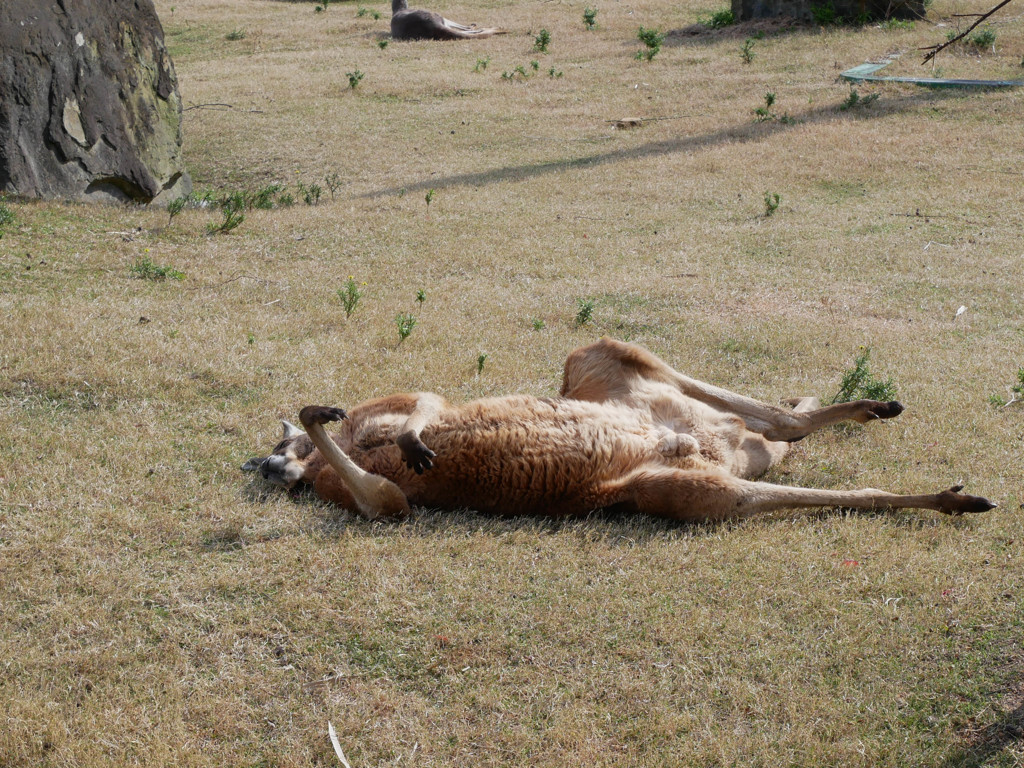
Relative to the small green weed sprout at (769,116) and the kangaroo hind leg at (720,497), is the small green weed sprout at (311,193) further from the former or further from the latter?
the kangaroo hind leg at (720,497)

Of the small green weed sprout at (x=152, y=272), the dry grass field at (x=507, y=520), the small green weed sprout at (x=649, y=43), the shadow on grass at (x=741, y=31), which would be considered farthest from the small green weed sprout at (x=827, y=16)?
the small green weed sprout at (x=152, y=272)

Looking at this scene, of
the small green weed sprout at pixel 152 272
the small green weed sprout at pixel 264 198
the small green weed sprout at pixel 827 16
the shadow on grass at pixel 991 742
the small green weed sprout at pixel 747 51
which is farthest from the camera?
the small green weed sprout at pixel 827 16

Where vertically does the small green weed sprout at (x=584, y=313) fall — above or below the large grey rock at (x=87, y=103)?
below

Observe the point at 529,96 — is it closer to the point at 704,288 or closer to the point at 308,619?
the point at 704,288

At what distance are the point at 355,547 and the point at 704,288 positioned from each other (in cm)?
538

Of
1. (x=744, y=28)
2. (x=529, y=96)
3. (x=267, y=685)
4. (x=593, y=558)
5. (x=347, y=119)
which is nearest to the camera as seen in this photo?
(x=267, y=685)

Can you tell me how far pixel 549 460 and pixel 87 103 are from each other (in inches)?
323

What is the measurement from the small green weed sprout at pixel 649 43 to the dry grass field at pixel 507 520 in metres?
5.82

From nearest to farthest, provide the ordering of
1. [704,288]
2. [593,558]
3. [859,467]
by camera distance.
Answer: [593,558], [859,467], [704,288]

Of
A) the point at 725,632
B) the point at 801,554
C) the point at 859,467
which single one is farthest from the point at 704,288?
the point at 725,632

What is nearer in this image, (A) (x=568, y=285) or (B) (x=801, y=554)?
(B) (x=801, y=554)

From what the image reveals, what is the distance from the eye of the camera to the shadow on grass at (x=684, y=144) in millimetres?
12789

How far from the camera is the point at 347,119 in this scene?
15820 mm

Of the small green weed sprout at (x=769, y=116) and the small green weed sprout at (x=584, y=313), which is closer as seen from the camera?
the small green weed sprout at (x=584, y=313)
